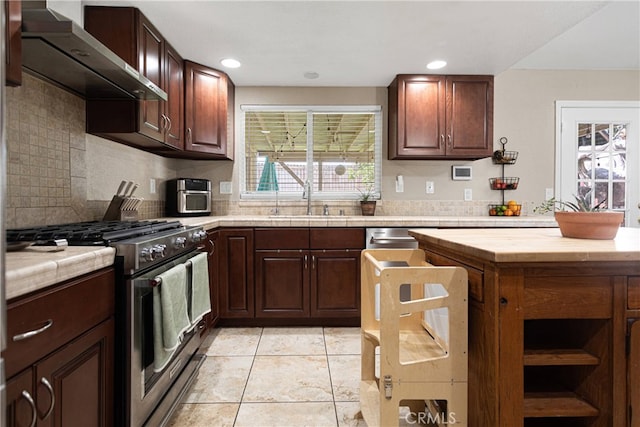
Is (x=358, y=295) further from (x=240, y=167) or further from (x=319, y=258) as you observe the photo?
(x=240, y=167)

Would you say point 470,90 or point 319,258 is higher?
point 470,90

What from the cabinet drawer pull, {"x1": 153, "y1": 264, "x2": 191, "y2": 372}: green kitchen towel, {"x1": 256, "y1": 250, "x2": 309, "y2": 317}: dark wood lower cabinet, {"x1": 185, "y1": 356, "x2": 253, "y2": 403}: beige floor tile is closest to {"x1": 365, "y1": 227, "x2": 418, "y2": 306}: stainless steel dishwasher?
{"x1": 256, "y1": 250, "x2": 309, "y2": 317}: dark wood lower cabinet

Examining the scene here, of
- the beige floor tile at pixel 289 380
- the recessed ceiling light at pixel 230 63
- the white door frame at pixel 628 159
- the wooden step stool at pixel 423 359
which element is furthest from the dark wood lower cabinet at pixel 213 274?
the white door frame at pixel 628 159

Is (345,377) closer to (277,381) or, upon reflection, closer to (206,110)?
(277,381)

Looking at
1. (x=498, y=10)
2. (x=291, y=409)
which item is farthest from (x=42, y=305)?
(x=498, y=10)

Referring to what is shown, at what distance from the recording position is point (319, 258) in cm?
278

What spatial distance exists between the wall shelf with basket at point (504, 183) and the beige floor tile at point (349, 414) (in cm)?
253

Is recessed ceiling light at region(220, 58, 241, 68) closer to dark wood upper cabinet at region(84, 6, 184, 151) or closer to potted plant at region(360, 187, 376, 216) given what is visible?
dark wood upper cabinet at region(84, 6, 184, 151)

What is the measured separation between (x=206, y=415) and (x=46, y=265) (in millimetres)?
1200

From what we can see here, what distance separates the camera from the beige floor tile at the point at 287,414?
1.62 m

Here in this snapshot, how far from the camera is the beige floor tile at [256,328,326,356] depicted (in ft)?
7.86

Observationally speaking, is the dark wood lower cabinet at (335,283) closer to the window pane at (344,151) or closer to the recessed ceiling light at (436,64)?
the window pane at (344,151)

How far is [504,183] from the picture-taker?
345cm

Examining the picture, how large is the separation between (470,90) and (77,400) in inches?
136
